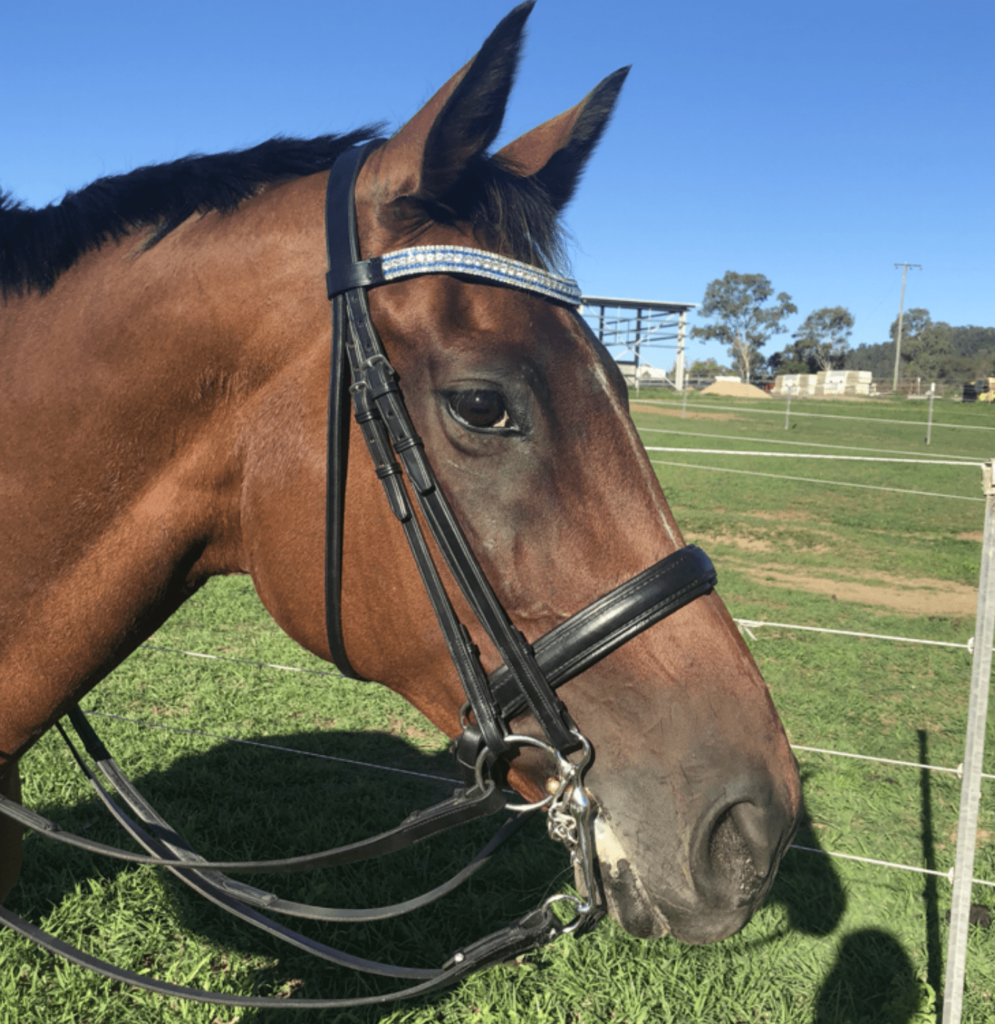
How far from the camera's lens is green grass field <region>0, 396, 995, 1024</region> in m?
2.89

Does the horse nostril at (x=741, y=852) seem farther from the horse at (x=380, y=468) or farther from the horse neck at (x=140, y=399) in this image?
the horse neck at (x=140, y=399)

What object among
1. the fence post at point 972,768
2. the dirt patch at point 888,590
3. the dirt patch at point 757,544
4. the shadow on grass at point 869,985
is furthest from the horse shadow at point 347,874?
the dirt patch at point 757,544

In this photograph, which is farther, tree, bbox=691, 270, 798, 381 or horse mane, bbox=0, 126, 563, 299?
tree, bbox=691, 270, 798, 381

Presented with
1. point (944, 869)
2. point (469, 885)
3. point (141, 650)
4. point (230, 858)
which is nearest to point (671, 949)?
point (469, 885)

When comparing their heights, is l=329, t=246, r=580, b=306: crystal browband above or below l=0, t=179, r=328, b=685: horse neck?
above

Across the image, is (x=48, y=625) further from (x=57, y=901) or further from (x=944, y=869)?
(x=944, y=869)

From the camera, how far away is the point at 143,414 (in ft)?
5.20

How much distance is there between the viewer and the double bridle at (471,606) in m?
1.36

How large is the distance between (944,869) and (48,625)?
402 cm

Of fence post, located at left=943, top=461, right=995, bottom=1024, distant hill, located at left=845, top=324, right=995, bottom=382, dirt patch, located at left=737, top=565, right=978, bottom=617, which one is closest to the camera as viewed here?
fence post, located at left=943, top=461, right=995, bottom=1024

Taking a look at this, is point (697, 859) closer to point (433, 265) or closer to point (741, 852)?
point (741, 852)

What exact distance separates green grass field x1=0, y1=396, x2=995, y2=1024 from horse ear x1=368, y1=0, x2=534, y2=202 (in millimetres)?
1817

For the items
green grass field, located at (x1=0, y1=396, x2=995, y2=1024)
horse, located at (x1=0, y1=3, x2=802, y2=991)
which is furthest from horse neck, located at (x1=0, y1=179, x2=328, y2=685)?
green grass field, located at (x1=0, y1=396, x2=995, y2=1024)

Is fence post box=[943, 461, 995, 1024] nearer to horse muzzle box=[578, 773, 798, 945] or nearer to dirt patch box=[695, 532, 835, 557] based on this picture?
horse muzzle box=[578, 773, 798, 945]
